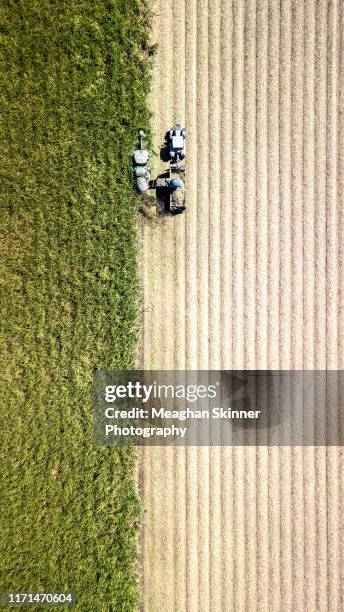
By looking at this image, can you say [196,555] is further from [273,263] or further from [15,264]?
[15,264]

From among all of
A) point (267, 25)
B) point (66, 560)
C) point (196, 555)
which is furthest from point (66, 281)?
point (267, 25)

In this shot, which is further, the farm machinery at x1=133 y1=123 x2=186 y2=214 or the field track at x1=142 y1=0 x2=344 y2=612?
the field track at x1=142 y1=0 x2=344 y2=612

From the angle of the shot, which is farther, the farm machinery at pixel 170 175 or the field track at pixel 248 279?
the field track at pixel 248 279

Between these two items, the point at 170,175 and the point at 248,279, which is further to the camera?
the point at 248,279
